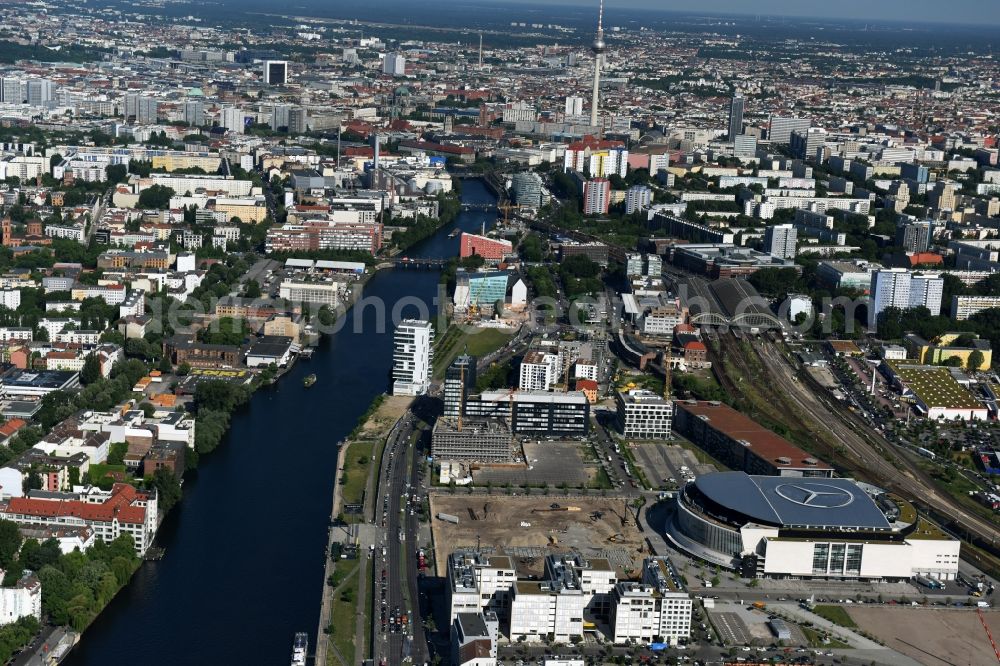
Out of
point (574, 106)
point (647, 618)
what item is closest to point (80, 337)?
point (647, 618)

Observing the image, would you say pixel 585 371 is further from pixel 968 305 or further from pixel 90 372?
pixel 968 305

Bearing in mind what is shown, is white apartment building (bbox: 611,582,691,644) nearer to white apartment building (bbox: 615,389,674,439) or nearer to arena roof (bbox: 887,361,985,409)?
white apartment building (bbox: 615,389,674,439)

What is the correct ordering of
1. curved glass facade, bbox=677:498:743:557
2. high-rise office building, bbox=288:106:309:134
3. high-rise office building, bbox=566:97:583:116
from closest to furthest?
curved glass facade, bbox=677:498:743:557
high-rise office building, bbox=288:106:309:134
high-rise office building, bbox=566:97:583:116

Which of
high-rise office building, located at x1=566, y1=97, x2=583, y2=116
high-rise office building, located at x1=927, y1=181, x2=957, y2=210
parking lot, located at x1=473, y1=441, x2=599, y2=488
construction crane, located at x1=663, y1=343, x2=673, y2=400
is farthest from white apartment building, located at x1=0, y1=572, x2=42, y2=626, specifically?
high-rise office building, located at x1=566, y1=97, x2=583, y2=116

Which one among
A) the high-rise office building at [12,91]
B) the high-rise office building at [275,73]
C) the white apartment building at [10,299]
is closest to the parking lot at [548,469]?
the white apartment building at [10,299]

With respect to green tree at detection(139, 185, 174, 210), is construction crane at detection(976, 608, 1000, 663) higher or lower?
lower

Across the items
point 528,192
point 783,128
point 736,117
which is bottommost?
point 528,192
